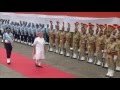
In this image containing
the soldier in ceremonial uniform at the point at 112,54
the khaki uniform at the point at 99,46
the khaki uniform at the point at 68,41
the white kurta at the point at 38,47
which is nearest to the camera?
the soldier in ceremonial uniform at the point at 112,54

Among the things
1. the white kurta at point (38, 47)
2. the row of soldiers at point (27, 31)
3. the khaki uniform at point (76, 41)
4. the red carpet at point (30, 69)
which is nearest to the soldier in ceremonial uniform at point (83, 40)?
the khaki uniform at point (76, 41)

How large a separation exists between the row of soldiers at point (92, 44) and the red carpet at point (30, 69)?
1602mm

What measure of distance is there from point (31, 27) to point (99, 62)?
5.58 metres

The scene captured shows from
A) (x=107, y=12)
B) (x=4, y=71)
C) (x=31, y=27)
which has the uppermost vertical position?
(x=107, y=12)

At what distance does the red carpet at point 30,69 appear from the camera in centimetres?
1073

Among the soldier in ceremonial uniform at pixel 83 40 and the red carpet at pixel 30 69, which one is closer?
the red carpet at pixel 30 69

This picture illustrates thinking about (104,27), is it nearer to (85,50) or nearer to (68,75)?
(85,50)

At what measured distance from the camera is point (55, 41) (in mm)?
14539

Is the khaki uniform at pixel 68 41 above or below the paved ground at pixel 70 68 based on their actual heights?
above

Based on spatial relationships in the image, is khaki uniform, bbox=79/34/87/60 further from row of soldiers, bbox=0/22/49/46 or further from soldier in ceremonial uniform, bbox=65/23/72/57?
row of soldiers, bbox=0/22/49/46

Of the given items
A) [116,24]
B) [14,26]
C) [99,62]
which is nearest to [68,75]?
[99,62]

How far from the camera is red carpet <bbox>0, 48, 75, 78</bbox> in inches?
423

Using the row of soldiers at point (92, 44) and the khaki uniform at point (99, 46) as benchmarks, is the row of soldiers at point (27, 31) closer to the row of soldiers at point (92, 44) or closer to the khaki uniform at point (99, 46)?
the row of soldiers at point (92, 44)

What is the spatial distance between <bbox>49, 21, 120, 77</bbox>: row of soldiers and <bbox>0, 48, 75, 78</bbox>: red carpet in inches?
63.1
